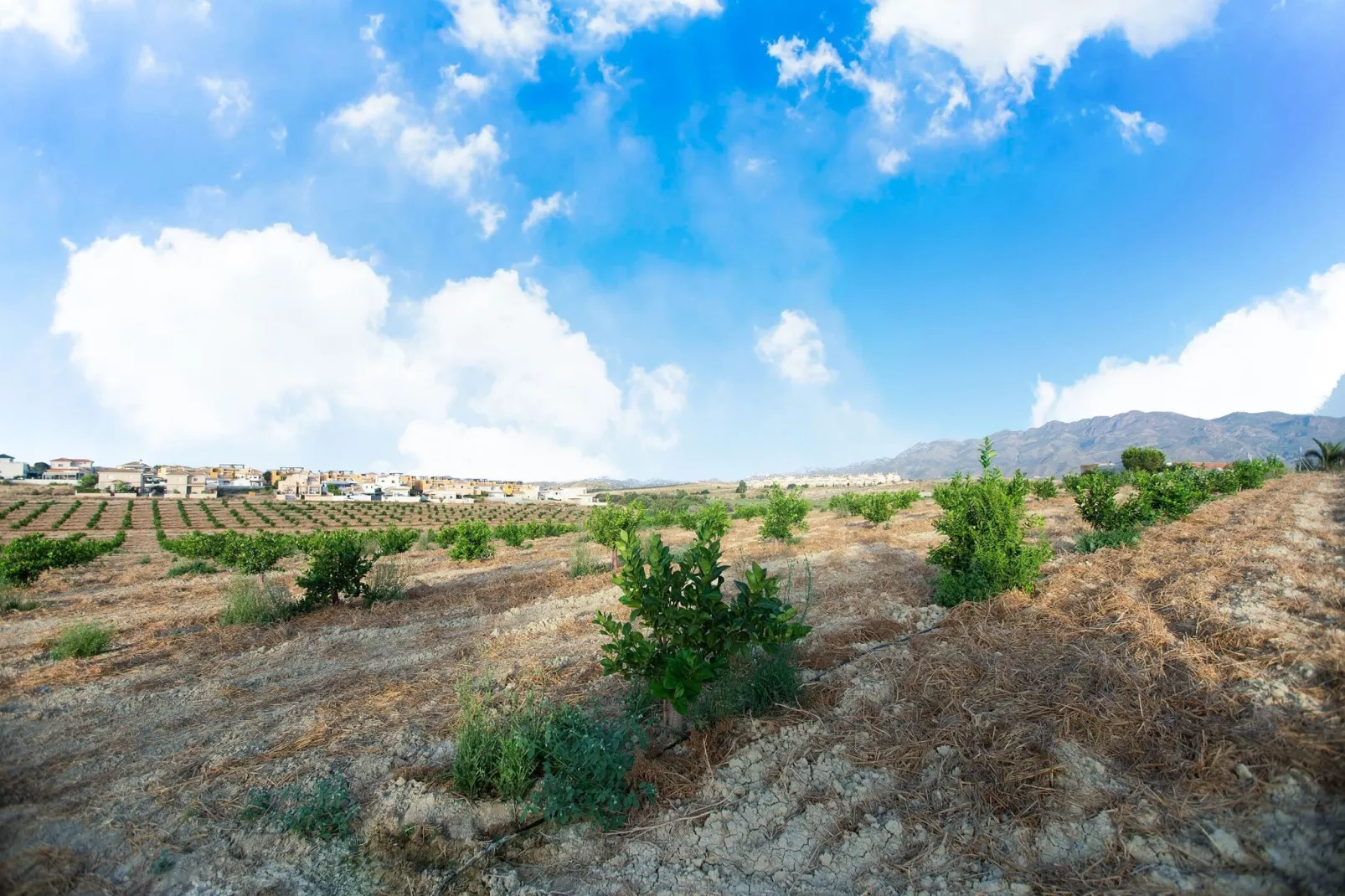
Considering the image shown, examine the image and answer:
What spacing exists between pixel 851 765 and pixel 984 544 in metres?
4.79

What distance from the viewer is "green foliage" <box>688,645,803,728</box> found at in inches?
167

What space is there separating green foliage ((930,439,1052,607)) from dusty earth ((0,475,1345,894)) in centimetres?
44

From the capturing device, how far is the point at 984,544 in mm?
7258

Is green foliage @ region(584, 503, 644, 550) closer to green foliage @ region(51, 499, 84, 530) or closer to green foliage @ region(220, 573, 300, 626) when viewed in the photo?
green foliage @ region(220, 573, 300, 626)

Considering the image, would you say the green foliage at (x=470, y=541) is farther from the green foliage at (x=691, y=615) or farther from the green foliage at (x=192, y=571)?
the green foliage at (x=691, y=615)

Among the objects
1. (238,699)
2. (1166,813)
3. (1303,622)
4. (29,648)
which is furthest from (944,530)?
(29,648)

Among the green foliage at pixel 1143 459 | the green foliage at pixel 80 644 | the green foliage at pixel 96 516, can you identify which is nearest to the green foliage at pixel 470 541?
the green foliage at pixel 80 644

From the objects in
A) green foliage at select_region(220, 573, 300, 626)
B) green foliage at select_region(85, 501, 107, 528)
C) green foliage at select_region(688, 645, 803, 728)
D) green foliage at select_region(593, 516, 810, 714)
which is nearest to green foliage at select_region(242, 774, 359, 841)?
green foliage at select_region(593, 516, 810, 714)

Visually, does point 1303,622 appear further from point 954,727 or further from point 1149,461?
point 1149,461

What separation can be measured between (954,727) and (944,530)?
15.5 ft

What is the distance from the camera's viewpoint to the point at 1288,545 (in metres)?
7.41

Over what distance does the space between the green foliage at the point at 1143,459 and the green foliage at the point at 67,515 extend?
319ft

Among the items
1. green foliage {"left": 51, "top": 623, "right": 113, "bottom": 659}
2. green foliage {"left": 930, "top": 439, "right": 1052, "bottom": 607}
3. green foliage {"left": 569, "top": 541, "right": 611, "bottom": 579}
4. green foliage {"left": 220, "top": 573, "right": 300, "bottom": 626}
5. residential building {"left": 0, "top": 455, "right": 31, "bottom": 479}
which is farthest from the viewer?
residential building {"left": 0, "top": 455, "right": 31, "bottom": 479}

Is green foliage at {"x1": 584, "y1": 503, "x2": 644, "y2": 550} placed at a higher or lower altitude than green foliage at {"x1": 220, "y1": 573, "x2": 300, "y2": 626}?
higher
